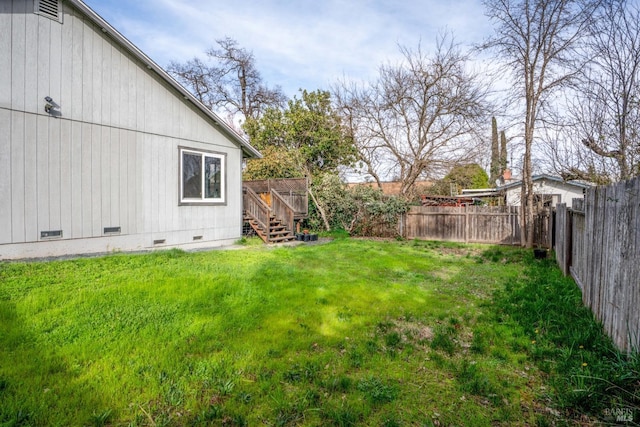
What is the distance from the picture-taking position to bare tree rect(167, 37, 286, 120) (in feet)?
85.5

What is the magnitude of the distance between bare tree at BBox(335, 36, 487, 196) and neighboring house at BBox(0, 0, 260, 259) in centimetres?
1010

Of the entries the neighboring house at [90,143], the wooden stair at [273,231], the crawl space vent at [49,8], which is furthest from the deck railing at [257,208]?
the crawl space vent at [49,8]

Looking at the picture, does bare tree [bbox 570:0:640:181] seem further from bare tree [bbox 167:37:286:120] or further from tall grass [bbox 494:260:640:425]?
bare tree [bbox 167:37:286:120]

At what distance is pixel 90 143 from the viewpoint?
7758 mm

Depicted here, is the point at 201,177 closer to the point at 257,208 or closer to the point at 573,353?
the point at 257,208

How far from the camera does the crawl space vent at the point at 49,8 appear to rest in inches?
279

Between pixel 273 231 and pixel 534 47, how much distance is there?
972 centimetres

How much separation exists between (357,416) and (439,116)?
16836mm

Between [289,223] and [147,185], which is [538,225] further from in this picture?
[147,185]

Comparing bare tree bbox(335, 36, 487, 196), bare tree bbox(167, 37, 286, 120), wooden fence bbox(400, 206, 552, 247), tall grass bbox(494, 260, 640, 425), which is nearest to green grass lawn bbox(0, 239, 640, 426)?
tall grass bbox(494, 260, 640, 425)

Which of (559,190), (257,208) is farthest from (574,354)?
(559,190)

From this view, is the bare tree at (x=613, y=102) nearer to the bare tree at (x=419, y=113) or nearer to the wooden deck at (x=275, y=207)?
the wooden deck at (x=275, y=207)

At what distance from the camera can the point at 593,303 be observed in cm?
411

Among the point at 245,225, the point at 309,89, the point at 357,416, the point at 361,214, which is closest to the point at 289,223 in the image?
the point at 245,225
